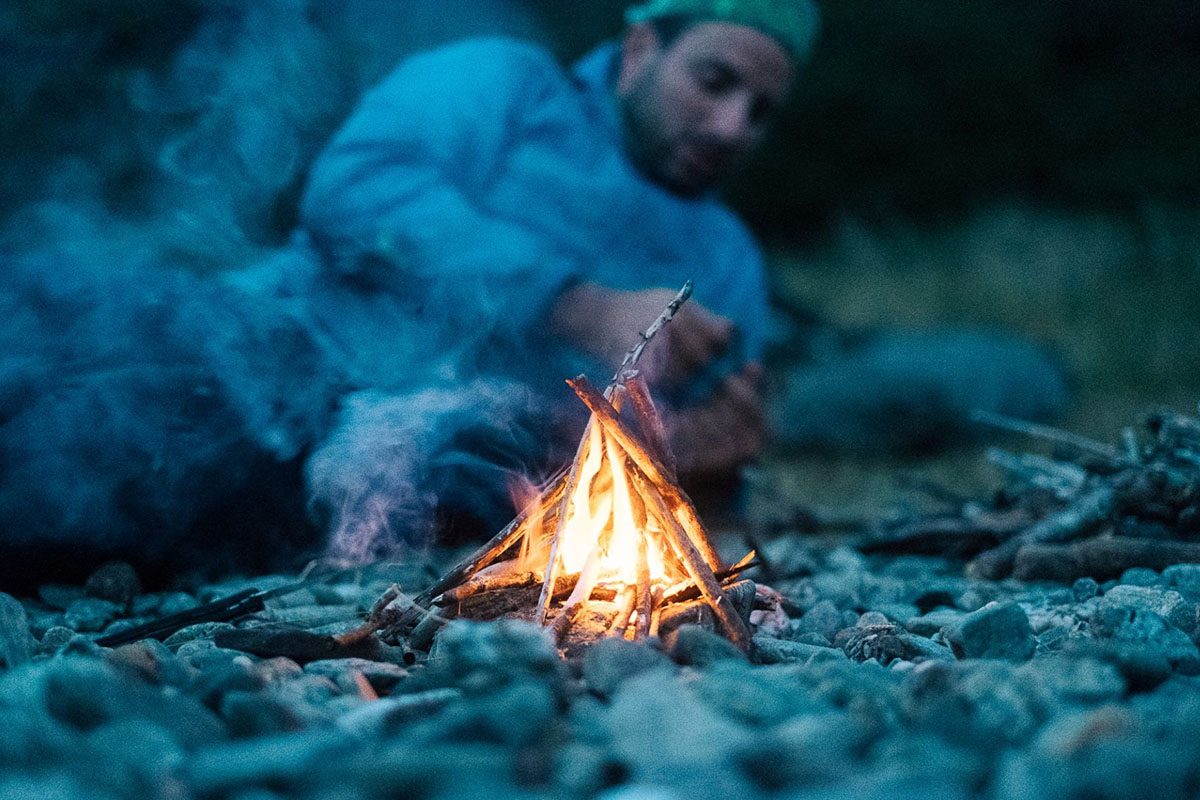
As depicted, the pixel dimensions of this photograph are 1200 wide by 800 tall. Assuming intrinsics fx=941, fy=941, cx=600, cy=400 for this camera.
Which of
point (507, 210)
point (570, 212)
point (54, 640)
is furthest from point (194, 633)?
point (570, 212)

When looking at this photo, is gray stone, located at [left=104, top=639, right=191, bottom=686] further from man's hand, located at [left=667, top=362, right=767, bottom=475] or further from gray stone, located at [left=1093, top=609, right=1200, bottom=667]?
man's hand, located at [left=667, top=362, right=767, bottom=475]

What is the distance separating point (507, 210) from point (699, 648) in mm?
2591

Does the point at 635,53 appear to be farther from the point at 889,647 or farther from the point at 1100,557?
the point at 889,647

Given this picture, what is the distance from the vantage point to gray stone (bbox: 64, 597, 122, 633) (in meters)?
1.81

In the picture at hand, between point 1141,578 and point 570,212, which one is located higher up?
point 570,212

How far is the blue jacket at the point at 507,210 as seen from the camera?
2.73 meters

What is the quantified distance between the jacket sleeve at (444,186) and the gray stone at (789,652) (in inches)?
54.0

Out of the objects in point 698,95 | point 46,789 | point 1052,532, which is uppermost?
point 698,95

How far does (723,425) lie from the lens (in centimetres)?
339

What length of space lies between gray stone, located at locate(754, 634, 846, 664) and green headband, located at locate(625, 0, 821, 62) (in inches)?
102

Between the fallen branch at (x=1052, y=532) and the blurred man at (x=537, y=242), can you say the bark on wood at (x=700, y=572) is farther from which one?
the fallen branch at (x=1052, y=532)

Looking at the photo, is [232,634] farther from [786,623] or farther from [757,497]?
[757,497]

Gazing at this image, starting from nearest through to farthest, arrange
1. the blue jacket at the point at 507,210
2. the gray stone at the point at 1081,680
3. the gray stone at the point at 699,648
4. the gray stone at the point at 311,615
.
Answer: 1. the gray stone at the point at 1081,680
2. the gray stone at the point at 699,648
3. the gray stone at the point at 311,615
4. the blue jacket at the point at 507,210

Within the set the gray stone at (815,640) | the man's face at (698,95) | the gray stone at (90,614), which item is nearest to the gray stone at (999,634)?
the gray stone at (815,640)
